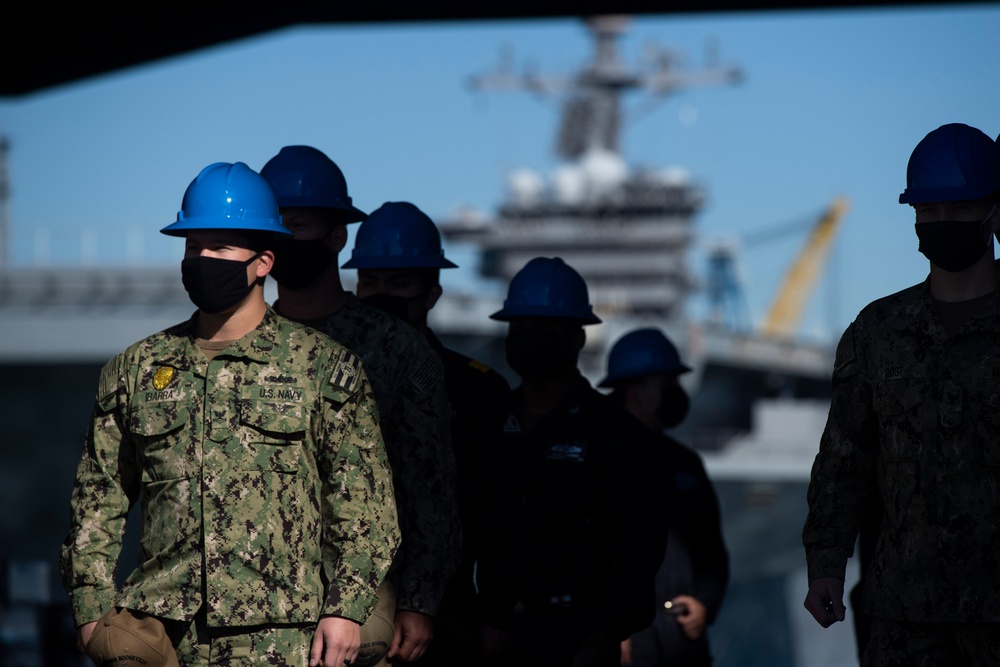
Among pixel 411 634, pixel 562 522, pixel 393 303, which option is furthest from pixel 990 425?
pixel 393 303

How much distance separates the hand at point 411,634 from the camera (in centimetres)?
360

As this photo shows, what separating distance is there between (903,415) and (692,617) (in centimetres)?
214

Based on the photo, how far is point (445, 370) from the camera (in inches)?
181

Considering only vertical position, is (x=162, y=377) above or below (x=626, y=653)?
above

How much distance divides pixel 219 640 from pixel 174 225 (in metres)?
1.03

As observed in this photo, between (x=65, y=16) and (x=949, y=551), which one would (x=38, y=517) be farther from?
(x=949, y=551)

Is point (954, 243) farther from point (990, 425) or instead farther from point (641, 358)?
point (641, 358)

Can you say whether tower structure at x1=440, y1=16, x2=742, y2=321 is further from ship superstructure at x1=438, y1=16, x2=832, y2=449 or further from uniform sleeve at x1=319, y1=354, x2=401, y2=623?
uniform sleeve at x1=319, y1=354, x2=401, y2=623

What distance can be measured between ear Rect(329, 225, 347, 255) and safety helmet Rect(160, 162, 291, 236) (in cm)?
54

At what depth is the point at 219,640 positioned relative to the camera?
320 cm

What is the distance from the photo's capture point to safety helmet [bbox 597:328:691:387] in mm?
6320

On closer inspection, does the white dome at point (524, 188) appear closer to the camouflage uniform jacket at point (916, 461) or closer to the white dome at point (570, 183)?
the white dome at point (570, 183)

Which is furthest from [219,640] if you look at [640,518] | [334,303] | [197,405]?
[640,518]

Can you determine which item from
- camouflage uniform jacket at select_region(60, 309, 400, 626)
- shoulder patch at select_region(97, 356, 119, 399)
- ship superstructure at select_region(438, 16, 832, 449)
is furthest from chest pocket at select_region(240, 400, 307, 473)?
ship superstructure at select_region(438, 16, 832, 449)
